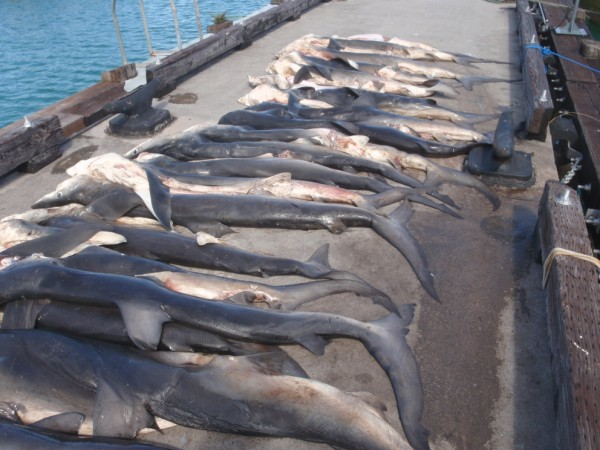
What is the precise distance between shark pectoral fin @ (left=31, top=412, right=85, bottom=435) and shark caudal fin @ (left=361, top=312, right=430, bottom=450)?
1.70 meters

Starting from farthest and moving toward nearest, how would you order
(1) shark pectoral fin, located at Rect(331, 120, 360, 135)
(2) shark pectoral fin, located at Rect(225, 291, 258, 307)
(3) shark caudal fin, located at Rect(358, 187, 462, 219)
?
(1) shark pectoral fin, located at Rect(331, 120, 360, 135) → (3) shark caudal fin, located at Rect(358, 187, 462, 219) → (2) shark pectoral fin, located at Rect(225, 291, 258, 307)

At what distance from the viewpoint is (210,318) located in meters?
2.95

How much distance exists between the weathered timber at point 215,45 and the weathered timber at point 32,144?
2084mm

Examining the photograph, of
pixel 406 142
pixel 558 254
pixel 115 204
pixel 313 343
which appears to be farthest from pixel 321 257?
→ pixel 406 142

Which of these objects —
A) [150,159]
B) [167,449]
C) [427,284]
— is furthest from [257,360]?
[150,159]

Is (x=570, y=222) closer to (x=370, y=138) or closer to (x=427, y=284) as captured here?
(x=427, y=284)

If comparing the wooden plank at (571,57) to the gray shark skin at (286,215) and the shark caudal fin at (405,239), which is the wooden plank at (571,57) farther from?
the gray shark skin at (286,215)

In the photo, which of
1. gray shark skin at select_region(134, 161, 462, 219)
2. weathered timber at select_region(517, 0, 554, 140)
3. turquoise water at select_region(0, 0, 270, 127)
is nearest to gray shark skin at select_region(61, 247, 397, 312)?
gray shark skin at select_region(134, 161, 462, 219)

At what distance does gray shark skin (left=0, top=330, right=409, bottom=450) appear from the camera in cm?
244

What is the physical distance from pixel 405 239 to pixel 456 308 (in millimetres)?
798

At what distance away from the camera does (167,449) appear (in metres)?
2.33

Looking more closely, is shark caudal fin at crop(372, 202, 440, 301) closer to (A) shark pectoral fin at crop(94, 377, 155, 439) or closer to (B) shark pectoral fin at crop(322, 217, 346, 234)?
(B) shark pectoral fin at crop(322, 217, 346, 234)

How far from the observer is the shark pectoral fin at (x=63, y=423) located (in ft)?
8.30

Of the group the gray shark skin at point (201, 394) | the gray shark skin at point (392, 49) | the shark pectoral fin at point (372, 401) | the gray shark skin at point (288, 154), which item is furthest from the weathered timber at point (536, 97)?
the gray shark skin at point (201, 394)
